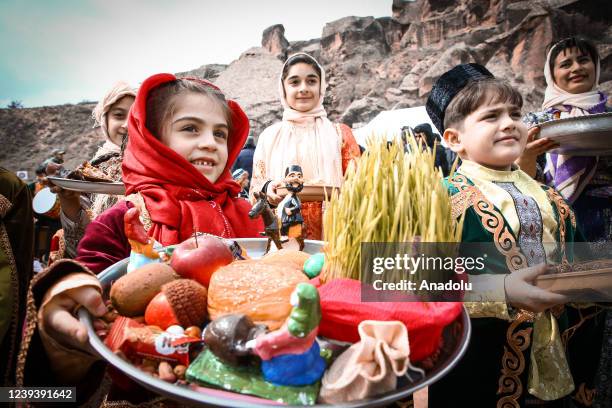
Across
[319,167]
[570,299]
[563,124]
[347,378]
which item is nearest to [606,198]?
[563,124]

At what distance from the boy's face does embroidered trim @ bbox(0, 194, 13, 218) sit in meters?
1.86

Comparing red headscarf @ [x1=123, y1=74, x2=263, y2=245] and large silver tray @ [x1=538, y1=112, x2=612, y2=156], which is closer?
red headscarf @ [x1=123, y1=74, x2=263, y2=245]

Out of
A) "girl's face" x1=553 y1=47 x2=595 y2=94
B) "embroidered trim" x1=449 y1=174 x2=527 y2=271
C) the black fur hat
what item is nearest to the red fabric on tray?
"embroidered trim" x1=449 y1=174 x2=527 y2=271

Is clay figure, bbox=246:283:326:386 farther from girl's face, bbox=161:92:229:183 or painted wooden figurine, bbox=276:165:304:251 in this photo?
girl's face, bbox=161:92:229:183

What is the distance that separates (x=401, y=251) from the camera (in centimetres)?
85

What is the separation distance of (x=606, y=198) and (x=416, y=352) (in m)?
2.17

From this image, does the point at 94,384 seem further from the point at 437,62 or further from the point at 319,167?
the point at 437,62

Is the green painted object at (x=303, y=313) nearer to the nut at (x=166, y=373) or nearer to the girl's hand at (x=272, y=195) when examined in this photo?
the nut at (x=166, y=373)

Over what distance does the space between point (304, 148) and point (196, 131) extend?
5.19 ft

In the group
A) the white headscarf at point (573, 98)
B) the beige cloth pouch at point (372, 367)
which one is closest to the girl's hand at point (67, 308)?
the beige cloth pouch at point (372, 367)

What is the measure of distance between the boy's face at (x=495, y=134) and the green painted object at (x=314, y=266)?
0.87m

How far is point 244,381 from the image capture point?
644mm

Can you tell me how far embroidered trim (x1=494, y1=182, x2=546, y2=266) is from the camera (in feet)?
4.17

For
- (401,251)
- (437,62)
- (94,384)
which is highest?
(437,62)
